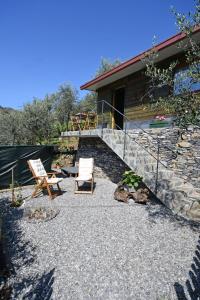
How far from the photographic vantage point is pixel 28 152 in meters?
8.40

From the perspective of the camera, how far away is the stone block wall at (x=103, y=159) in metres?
9.29

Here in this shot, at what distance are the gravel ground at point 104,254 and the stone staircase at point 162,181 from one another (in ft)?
1.16

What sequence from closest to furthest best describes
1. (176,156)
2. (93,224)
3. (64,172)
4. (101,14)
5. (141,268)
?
(141,268), (93,224), (176,156), (101,14), (64,172)

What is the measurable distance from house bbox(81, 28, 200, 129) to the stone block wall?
4.07 ft

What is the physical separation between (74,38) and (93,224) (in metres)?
10.8

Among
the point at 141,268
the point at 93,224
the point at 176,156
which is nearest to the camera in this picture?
the point at 141,268

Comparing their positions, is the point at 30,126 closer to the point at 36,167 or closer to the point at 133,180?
the point at 36,167

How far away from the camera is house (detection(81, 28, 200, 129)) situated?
6871 millimetres

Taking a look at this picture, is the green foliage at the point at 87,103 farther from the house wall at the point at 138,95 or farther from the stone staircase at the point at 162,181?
the stone staircase at the point at 162,181

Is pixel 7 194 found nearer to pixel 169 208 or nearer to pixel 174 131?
pixel 169 208

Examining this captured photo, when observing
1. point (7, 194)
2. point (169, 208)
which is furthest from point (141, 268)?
point (7, 194)

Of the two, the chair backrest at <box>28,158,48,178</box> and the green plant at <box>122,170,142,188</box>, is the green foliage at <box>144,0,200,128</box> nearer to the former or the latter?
the green plant at <box>122,170,142,188</box>

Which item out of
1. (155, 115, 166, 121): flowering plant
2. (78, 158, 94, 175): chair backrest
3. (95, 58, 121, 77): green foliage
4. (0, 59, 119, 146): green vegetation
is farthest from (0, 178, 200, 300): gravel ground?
(95, 58, 121, 77): green foliage

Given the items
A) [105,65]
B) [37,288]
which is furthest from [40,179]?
[105,65]
